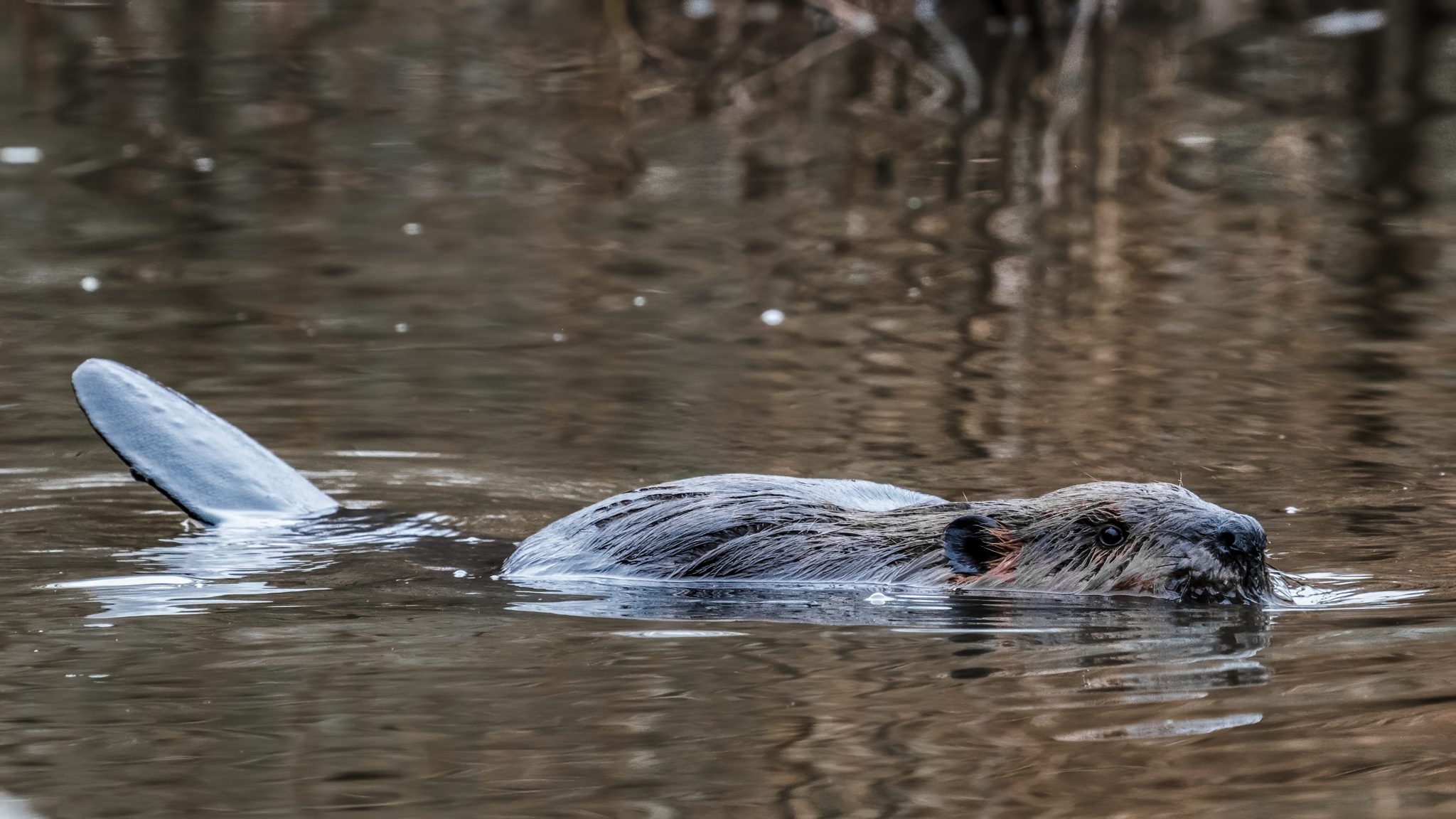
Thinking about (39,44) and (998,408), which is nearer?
(998,408)

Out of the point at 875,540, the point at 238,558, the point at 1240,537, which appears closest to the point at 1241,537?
the point at 1240,537

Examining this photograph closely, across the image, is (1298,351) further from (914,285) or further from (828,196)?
(828,196)

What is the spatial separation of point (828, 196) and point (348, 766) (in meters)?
8.33

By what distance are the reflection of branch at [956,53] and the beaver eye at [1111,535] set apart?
10138mm

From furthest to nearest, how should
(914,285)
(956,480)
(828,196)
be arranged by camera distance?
(828,196) → (914,285) → (956,480)

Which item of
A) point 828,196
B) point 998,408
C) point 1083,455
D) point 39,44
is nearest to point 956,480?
point 1083,455

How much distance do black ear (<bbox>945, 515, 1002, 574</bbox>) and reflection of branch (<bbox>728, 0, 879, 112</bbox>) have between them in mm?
10499

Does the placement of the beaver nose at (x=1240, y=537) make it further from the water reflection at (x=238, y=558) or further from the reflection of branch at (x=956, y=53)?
the reflection of branch at (x=956, y=53)

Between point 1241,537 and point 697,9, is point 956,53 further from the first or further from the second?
point 1241,537

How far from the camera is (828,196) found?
11.5m

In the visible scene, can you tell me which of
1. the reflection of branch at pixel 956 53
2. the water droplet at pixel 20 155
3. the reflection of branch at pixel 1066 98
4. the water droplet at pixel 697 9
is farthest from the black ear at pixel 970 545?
the water droplet at pixel 697 9

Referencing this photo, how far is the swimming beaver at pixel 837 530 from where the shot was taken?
14.9ft

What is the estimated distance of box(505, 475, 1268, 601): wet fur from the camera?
4.53 m

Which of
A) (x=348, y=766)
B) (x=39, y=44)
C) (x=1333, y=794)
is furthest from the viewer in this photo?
(x=39, y=44)
